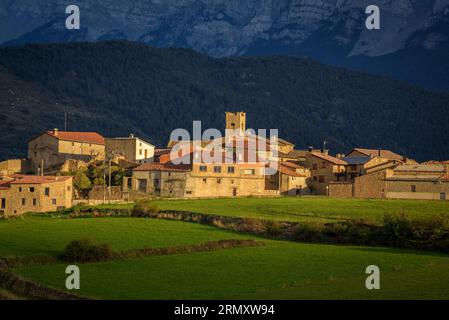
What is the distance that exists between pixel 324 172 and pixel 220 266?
5184 centimetres

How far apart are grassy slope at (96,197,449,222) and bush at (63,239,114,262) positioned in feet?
72.9

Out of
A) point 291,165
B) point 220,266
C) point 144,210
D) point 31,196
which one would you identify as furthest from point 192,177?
point 220,266

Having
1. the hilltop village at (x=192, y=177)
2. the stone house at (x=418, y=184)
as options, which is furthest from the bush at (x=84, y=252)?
the stone house at (x=418, y=184)

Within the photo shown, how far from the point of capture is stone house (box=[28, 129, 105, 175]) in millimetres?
105000

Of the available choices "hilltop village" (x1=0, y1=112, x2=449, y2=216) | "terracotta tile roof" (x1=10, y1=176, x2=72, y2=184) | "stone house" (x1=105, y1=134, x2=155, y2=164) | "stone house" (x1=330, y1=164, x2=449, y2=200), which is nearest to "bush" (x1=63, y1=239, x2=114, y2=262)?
"hilltop village" (x1=0, y1=112, x2=449, y2=216)

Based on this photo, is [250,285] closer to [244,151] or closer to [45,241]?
[45,241]

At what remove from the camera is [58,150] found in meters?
106

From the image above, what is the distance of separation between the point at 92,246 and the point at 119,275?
5902mm

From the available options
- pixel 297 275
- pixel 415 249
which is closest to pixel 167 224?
pixel 415 249

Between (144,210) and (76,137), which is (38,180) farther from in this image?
(76,137)

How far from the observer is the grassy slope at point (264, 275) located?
41500 millimetres

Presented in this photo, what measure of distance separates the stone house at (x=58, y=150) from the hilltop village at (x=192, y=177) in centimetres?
10

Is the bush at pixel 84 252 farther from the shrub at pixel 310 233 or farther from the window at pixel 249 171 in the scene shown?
the window at pixel 249 171

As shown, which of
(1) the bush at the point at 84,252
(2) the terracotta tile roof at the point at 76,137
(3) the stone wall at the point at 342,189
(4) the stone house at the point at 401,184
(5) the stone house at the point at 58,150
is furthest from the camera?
(2) the terracotta tile roof at the point at 76,137
